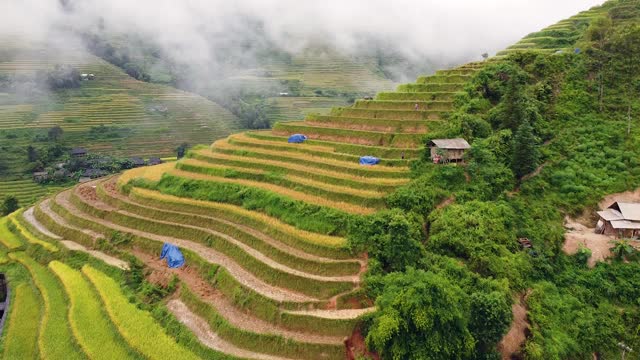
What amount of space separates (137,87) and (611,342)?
75.3 m

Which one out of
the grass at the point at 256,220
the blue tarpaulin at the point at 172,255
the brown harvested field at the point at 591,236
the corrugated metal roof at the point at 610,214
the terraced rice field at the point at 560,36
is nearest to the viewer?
the grass at the point at 256,220

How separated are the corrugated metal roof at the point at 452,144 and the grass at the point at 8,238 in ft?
80.9

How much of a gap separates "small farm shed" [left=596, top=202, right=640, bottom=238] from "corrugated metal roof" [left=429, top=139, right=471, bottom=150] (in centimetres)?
701

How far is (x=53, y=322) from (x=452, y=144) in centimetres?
2013

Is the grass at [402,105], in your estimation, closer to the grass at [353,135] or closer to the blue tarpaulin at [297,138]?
the grass at [353,135]

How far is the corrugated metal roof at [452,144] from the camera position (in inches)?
843

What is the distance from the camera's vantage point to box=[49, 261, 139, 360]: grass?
14.6 m

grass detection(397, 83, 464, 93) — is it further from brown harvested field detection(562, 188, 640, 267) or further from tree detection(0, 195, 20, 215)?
tree detection(0, 195, 20, 215)

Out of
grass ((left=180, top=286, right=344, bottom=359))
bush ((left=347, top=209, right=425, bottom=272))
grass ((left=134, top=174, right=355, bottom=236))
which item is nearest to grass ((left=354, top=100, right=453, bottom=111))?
grass ((left=134, top=174, right=355, bottom=236))

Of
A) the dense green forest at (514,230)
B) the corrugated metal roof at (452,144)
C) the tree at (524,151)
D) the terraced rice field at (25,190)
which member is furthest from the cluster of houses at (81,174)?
the tree at (524,151)

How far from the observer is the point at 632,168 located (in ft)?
70.8

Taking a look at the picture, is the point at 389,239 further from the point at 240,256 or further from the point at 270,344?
the point at 240,256

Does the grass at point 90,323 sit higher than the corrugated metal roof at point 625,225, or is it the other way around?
the corrugated metal roof at point 625,225

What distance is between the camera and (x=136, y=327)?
Result: 15.7 metres
